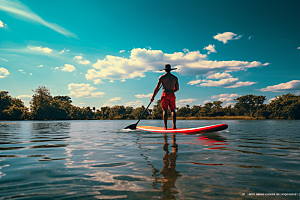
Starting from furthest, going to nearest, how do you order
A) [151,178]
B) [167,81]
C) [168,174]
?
[167,81] → [168,174] → [151,178]

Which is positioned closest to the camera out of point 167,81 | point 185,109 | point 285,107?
point 167,81

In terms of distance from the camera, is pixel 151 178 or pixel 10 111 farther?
pixel 10 111

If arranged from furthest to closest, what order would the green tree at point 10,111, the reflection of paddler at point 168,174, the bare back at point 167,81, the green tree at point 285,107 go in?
the green tree at point 285,107
the green tree at point 10,111
the bare back at point 167,81
the reflection of paddler at point 168,174

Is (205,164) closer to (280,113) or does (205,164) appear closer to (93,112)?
(280,113)

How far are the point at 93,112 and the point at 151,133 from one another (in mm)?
118081

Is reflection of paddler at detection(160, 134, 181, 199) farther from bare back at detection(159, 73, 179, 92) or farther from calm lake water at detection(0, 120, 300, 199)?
bare back at detection(159, 73, 179, 92)

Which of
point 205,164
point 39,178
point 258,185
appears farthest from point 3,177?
point 258,185

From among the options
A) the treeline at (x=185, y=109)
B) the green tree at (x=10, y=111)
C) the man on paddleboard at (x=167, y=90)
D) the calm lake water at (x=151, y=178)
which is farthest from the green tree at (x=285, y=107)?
the green tree at (x=10, y=111)

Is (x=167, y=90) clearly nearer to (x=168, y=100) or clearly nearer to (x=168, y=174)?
(x=168, y=100)

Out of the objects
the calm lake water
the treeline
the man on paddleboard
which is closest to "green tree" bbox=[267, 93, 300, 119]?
the treeline

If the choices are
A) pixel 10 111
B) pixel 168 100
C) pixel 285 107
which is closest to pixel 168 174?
pixel 168 100

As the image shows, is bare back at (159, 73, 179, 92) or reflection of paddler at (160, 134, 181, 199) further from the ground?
bare back at (159, 73, 179, 92)

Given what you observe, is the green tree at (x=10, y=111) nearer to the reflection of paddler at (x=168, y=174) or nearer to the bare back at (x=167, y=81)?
the bare back at (x=167, y=81)

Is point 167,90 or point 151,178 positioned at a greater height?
point 167,90
